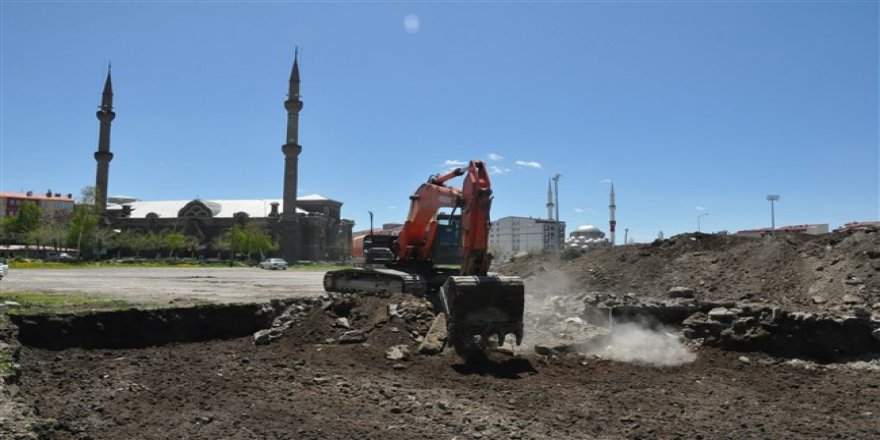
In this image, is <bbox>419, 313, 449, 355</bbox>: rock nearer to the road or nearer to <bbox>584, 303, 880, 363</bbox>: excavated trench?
<bbox>584, 303, 880, 363</bbox>: excavated trench

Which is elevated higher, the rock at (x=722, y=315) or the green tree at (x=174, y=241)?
the green tree at (x=174, y=241)

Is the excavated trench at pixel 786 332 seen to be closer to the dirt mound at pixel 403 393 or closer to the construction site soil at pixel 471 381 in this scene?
the construction site soil at pixel 471 381

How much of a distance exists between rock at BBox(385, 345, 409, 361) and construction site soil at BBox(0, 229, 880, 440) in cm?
2

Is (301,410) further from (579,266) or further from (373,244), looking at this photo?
(579,266)

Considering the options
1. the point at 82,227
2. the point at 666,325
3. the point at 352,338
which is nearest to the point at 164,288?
the point at 352,338

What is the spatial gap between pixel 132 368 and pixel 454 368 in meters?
4.70

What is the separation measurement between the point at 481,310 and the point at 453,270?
16.9ft

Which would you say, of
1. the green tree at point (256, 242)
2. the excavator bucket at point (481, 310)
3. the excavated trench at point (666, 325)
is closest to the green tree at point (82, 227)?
the green tree at point (256, 242)

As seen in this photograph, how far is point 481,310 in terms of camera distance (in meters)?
9.70

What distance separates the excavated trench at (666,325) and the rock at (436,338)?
3184 millimetres

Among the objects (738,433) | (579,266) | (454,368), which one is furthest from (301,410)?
(579,266)

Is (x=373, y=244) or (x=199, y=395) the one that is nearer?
(x=199, y=395)

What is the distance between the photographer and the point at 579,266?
71.7 feet

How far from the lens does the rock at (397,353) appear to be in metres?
9.86
